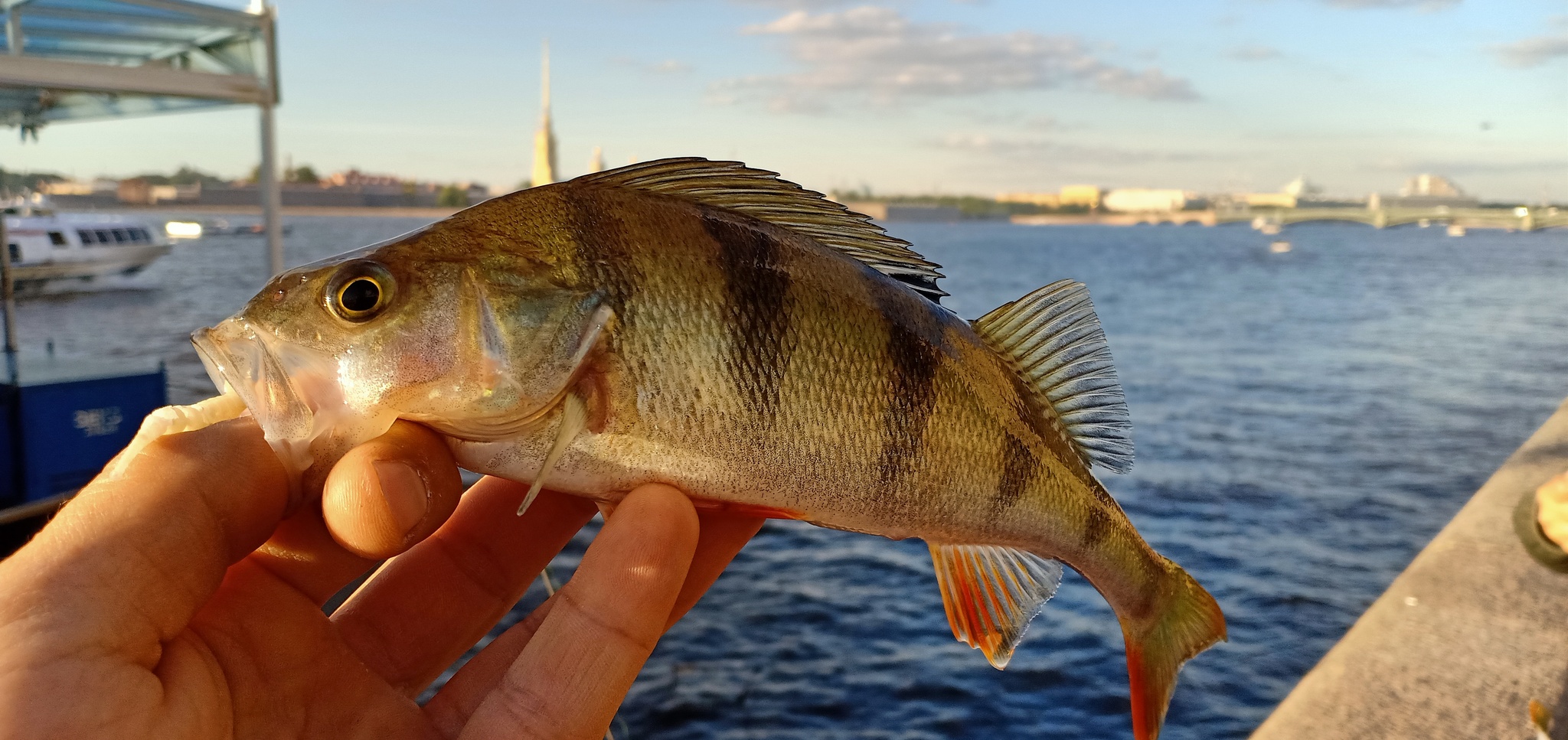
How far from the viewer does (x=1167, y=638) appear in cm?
226

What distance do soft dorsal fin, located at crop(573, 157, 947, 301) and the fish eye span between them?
540 mm

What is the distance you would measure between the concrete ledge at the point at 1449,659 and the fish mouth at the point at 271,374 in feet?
15.2

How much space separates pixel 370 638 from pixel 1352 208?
12807 centimetres

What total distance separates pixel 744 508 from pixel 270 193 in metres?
10.1

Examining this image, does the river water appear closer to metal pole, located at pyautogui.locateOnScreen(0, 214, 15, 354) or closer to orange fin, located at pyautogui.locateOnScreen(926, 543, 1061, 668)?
metal pole, located at pyautogui.locateOnScreen(0, 214, 15, 354)

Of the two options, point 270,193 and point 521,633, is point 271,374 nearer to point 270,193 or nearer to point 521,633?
point 521,633

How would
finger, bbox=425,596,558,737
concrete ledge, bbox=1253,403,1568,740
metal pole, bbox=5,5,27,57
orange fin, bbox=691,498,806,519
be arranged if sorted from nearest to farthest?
1. orange fin, bbox=691,498,806,519
2. finger, bbox=425,596,558,737
3. concrete ledge, bbox=1253,403,1568,740
4. metal pole, bbox=5,5,27,57

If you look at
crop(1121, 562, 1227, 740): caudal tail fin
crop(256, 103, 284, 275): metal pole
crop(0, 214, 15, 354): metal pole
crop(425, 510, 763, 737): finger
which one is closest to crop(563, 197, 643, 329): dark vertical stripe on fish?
crop(425, 510, 763, 737): finger

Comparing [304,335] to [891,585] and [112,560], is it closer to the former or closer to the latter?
[112,560]

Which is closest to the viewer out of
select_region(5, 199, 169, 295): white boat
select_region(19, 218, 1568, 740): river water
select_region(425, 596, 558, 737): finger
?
select_region(425, 596, 558, 737): finger

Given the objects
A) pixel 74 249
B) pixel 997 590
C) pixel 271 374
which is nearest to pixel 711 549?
pixel 997 590

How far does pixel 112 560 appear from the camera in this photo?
1.53m

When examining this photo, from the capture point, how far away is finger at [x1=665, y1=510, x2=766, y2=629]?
2.35m

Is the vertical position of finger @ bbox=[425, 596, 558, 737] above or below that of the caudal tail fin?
below
